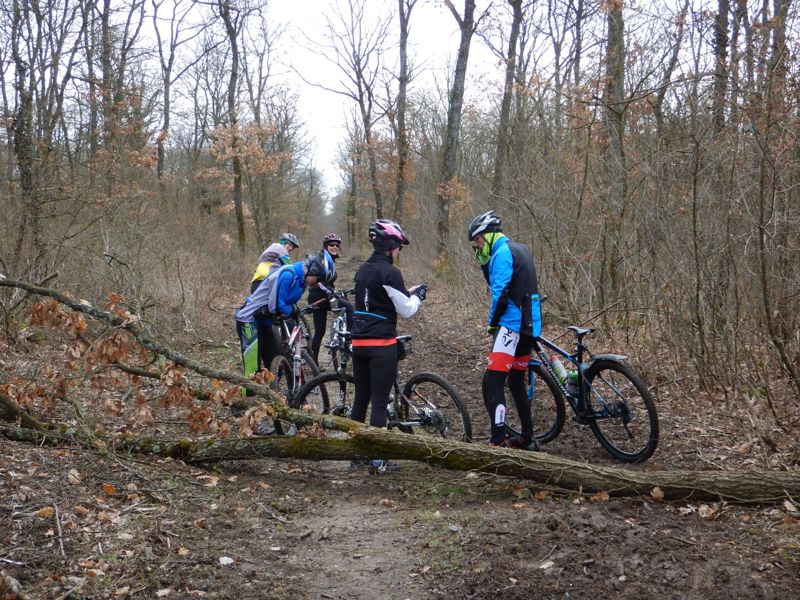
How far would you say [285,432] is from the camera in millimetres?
6559

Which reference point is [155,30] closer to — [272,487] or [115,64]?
[115,64]

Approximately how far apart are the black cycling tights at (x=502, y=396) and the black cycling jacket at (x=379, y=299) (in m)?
1.02

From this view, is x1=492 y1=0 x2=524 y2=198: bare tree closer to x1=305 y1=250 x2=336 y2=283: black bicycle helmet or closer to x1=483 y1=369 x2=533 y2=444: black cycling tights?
x1=305 y1=250 x2=336 y2=283: black bicycle helmet

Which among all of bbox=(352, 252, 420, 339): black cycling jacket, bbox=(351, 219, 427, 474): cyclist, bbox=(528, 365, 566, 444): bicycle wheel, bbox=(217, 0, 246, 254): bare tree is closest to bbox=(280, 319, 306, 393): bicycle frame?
bbox=(351, 219, 427, 474): cyclist

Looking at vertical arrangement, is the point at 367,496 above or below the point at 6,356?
below

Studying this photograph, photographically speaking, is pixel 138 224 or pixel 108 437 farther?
pixel 138 224

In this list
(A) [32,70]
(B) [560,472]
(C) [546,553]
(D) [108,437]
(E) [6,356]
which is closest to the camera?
(C) [546,553]

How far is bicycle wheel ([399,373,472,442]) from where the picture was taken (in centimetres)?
580

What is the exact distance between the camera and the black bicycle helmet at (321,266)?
8.67 meters

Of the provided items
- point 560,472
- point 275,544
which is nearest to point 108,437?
point 275,544

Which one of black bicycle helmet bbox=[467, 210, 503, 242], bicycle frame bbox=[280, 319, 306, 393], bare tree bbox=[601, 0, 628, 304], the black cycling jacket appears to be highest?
bare tree bbox=[601, 0, 628, 304]

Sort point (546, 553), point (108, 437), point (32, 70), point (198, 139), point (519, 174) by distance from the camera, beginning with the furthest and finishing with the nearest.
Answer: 1. point (198, 139)
2. point (519, 174)
3. point (32, 70)
4. point (108, 437)
5. point (546, 553)

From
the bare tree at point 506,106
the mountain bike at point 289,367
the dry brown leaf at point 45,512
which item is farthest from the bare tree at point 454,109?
the dry brown leaf at point 45,512

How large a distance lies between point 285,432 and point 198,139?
3202 cm
